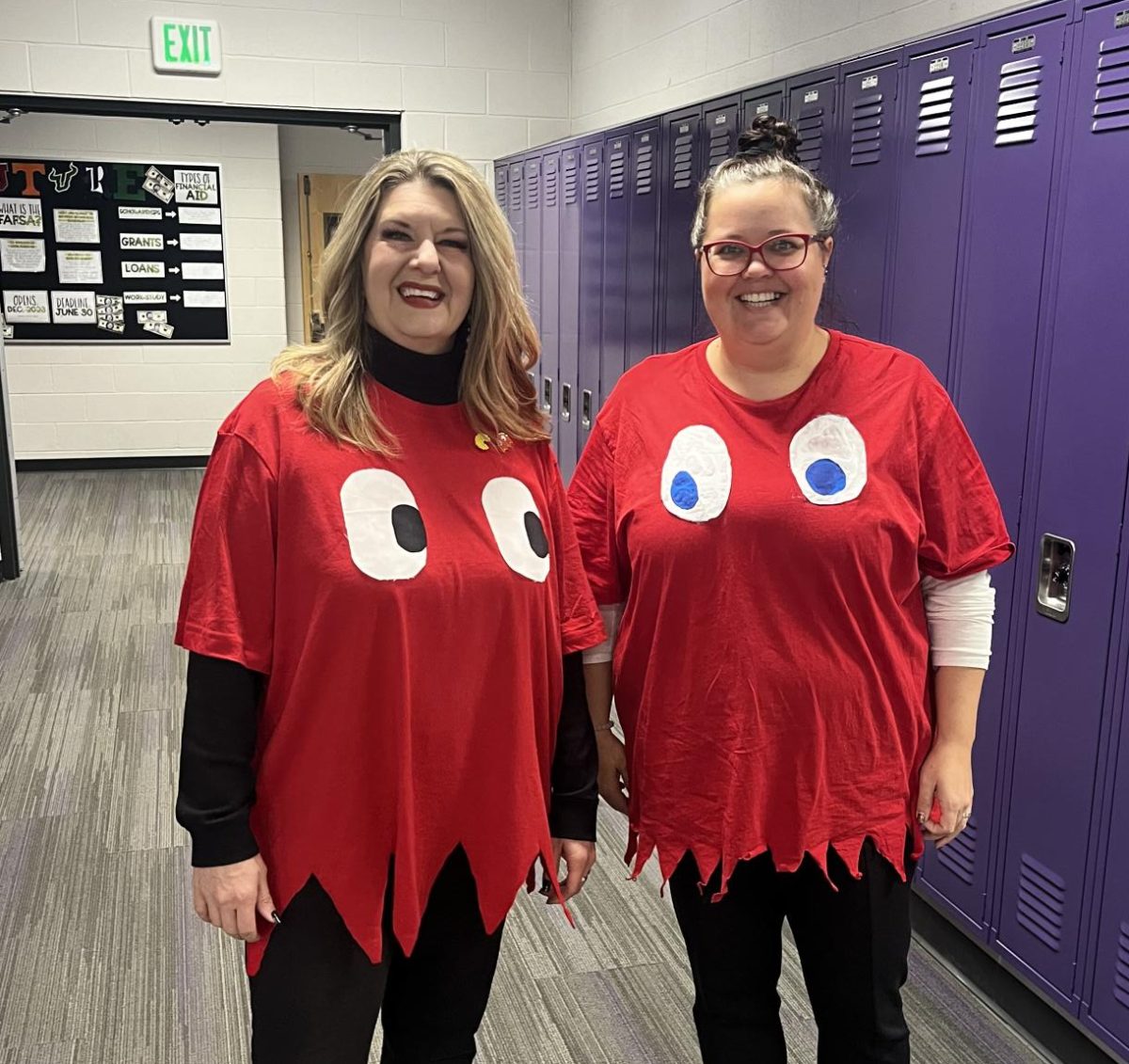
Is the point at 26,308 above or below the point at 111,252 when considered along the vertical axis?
below

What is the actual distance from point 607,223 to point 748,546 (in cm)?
240

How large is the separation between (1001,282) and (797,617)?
961 millimetres

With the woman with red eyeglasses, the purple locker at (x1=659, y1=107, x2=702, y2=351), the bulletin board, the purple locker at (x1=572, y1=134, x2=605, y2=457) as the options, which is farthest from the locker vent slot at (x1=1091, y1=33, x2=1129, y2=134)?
the bulletin board

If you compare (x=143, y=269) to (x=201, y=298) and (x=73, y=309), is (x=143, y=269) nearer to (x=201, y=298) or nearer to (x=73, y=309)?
(x=201, y=298)

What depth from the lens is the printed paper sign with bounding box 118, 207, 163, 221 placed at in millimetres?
7117

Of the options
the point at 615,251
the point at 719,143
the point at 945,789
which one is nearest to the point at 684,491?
the point at 945,789

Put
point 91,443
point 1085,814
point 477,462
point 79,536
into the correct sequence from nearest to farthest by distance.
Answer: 1. point 477,462
2. point 1085,814
3. point 79,536
4. point 91,443

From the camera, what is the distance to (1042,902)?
1.89m

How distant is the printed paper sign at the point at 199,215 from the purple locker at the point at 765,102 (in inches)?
220

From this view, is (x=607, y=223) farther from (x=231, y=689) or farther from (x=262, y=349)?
(x=262, y=349)

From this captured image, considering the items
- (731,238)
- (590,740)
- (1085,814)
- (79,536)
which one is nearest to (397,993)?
(590,740)

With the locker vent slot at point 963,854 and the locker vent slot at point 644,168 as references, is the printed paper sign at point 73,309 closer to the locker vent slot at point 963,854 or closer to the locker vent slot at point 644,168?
the locker vent slot at point 644,168

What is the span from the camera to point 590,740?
1.32 metres

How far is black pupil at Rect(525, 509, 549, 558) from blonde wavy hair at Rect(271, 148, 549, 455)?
10 cm
